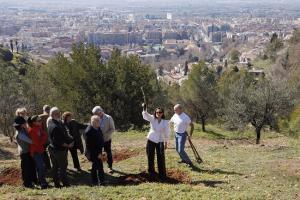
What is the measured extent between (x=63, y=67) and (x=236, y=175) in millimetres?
21476

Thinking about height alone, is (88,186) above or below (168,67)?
above

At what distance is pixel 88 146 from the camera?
1119 centimetres

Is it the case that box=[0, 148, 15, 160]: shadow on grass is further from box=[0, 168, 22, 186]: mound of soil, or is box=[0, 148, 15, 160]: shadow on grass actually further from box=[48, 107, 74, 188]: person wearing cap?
box=[48, 107, 74, 188]: person wearing cap

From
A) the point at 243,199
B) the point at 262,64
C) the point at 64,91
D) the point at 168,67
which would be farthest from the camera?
the point at 168,67

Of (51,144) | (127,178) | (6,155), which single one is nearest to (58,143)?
(51,144)

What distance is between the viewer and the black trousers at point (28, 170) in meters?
11.7

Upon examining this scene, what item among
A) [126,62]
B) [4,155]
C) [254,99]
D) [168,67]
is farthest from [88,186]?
[168,67]

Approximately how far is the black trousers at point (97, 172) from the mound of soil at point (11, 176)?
2368 mm

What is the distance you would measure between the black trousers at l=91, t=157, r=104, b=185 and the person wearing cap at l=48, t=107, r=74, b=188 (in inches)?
29.1

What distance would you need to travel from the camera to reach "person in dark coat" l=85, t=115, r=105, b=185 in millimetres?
11008

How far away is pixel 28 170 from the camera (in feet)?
39.0

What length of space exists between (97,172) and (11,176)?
3019mm

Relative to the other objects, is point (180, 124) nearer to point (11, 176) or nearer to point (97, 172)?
point (97, 172)

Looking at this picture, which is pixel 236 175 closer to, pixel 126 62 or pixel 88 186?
pixel 88 186
